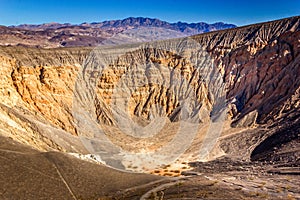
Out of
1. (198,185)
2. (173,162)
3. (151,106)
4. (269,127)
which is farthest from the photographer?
(151,106)

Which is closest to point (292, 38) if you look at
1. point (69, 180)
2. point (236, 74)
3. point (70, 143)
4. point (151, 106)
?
point (236, 74)

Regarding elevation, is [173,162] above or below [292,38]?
below

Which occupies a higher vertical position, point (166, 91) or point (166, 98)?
point (166, 91)

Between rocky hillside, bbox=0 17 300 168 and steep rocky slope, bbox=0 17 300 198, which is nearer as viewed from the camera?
steep rocky slope, bbox=0 17 300 198

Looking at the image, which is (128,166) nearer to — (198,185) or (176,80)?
(198,185)

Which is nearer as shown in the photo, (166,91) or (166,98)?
(166,98)
